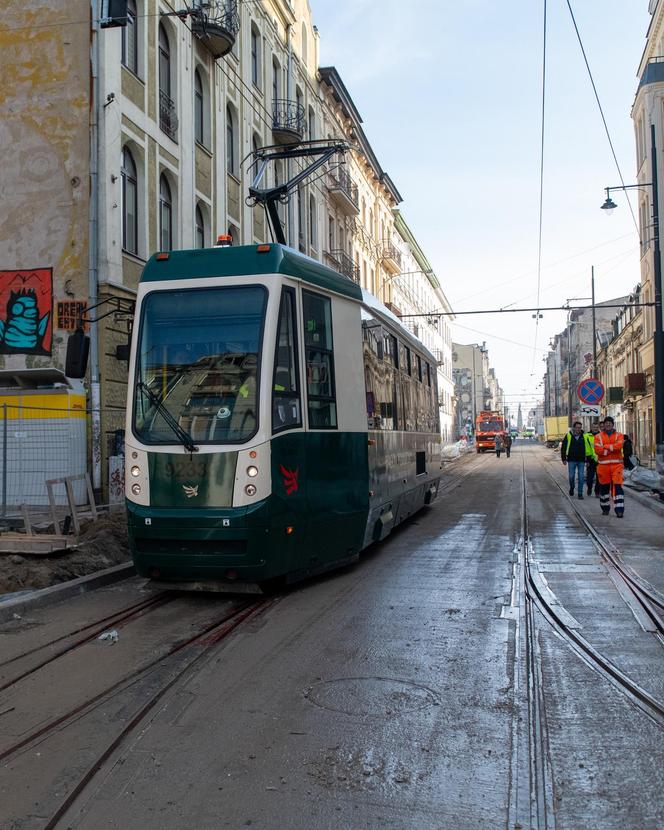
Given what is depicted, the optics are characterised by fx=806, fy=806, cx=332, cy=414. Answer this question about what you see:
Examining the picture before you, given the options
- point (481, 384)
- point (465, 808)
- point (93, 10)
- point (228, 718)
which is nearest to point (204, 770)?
point (228, 718)

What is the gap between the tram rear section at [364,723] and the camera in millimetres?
3648

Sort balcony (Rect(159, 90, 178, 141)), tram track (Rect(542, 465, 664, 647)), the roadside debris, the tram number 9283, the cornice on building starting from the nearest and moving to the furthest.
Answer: the roadside debris → tram track (Rect(542, 465, 664, 647)) → the tram number 9283 → balcony (Rect(159, 90, 178, 141)) → the cornice on building

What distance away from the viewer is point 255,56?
25812 millimetres

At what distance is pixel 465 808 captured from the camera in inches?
142

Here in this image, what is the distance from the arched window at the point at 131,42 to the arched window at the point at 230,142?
569 cm

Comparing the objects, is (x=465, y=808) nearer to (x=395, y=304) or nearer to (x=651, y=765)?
(x=651, y=765)

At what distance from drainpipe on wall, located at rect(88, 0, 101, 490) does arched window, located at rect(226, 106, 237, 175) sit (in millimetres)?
7485

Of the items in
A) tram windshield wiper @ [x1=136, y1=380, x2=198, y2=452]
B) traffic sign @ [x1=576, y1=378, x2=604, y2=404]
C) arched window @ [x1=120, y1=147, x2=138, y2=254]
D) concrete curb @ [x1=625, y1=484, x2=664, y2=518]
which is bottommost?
concrete curb @ [x1=625, y1=484, x2=664, y2=518]

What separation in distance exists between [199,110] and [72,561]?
1521cm

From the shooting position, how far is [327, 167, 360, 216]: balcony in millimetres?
35000

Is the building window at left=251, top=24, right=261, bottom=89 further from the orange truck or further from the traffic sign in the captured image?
the orange truck

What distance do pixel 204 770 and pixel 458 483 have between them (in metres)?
22.7

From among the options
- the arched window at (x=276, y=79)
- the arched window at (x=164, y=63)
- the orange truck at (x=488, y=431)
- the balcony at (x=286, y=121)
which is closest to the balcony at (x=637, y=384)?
the orange truck at (x=488, y=431)

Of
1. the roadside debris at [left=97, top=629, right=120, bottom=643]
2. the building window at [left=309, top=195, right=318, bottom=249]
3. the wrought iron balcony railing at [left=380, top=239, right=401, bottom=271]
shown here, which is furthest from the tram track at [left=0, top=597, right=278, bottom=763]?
the wrought iron balcony railing at [left=380, top=239, right=401, bottom=271]
